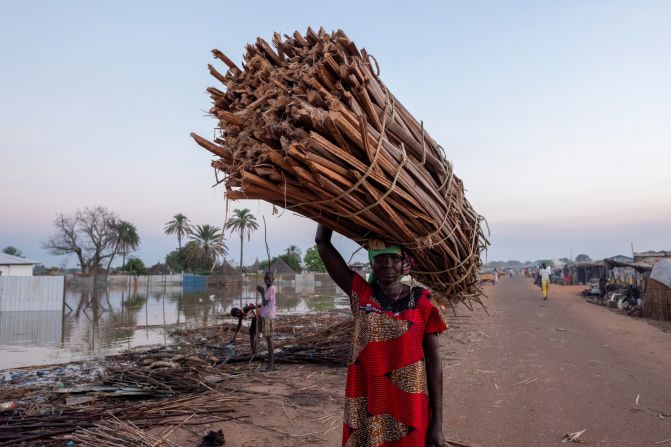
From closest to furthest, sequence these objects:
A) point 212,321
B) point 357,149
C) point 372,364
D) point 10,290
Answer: point 357,149 < point 372,364 < point 212,321 < point 10,290

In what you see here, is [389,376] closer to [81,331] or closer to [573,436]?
[573,436]

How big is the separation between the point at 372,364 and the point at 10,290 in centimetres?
2121

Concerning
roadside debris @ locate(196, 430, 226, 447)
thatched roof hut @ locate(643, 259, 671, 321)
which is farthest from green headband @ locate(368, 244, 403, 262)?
thatched roof hut @ locate(643, 259, 671, 321)

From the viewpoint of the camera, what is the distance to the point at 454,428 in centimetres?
420

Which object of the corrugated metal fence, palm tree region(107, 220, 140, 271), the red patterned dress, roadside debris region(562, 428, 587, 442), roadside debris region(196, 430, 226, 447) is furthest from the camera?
palm tree region(107, 220, 140, 271)

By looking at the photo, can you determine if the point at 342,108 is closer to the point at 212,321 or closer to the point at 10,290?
the point at 212,321

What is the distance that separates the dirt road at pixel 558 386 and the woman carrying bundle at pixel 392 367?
7.10 feet

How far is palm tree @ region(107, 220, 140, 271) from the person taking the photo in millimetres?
51375

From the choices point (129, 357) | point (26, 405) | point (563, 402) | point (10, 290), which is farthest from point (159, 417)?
point (10, 290)

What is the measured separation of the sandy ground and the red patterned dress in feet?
6.67

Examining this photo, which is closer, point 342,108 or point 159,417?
point 342,108

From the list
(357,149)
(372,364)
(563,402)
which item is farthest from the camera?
(563,402)

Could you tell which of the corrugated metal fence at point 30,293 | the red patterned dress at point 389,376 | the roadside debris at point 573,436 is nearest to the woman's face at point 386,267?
the red patterned dress at point 389,376

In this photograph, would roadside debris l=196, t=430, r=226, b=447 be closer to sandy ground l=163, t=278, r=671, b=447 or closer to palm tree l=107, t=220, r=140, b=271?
sandy ground l=163, t=278, r=671, b=447
